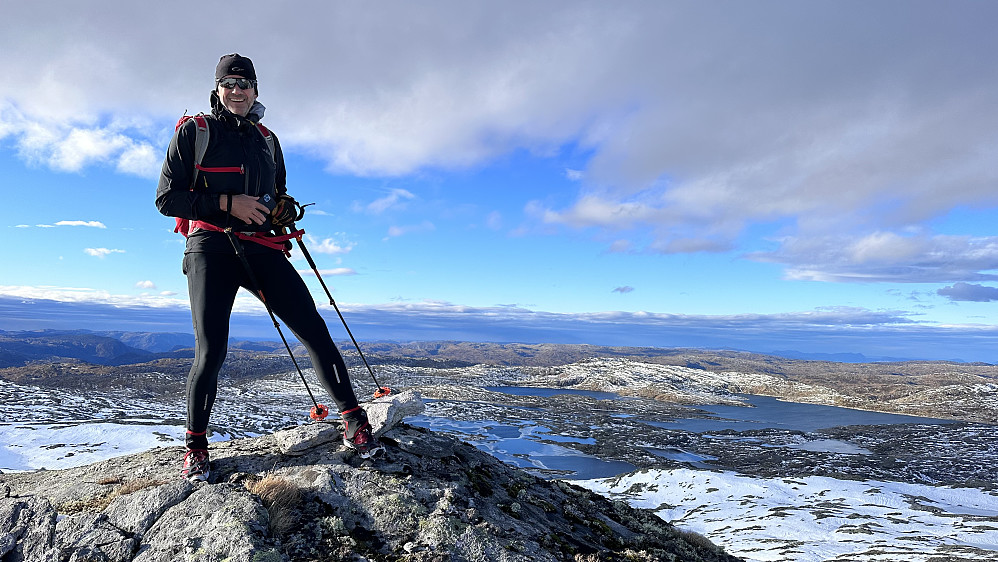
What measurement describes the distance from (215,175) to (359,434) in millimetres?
3870

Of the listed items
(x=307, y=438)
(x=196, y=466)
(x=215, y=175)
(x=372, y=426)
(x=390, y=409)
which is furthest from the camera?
(x=390, y=409)

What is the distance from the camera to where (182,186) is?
5426 mm

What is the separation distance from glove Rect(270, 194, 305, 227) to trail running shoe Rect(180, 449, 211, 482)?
308cm

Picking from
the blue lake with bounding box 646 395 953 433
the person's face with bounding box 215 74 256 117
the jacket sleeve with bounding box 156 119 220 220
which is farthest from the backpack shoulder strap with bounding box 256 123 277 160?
the blue lake with bounding box 646 395 953 433

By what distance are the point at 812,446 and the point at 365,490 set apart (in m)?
164

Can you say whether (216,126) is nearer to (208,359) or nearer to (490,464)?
(208,359)

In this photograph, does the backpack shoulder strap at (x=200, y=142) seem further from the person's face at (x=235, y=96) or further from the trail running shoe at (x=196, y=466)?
the trail running shoe at (x=196, y=466)

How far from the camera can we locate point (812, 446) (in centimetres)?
13462

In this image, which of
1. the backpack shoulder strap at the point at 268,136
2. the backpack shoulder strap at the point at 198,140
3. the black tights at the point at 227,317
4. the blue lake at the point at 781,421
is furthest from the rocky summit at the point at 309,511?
the blue lake at the point at 781,421

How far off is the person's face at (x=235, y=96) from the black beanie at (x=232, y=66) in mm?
56

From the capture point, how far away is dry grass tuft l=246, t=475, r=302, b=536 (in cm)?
522

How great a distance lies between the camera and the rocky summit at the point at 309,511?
4797 millimetres

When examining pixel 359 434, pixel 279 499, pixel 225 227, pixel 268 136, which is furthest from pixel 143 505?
pixel 268 136

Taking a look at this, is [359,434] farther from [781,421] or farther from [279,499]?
[781,421]
